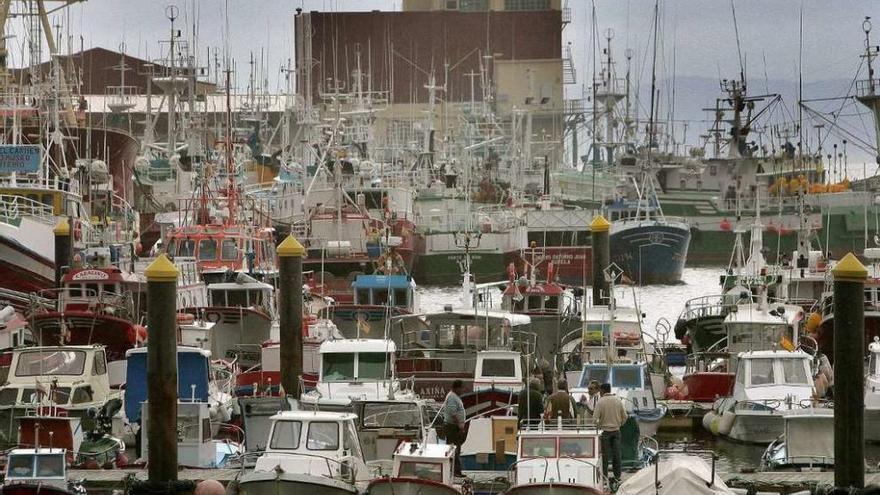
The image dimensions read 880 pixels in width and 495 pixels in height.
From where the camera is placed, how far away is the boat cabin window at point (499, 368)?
1405 inches

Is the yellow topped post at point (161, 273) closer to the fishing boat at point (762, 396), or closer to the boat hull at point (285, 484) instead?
the boat hull at point (285, 484)

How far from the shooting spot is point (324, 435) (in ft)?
90.0

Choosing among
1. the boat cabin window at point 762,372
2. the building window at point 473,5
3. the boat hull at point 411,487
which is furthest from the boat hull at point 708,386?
the building window at point 473,5

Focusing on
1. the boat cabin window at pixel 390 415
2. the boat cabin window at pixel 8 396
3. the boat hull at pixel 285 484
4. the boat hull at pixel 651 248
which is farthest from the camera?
the boat hull at pixel 651 248

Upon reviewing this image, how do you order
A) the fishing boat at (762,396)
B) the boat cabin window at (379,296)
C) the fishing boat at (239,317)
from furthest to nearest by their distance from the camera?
the boat cabin window at (379,296)
the fishing boat at (239,317)
the fishing boat at (762,396)

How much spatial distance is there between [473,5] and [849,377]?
115103 mm

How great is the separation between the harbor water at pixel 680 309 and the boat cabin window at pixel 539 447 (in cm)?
356

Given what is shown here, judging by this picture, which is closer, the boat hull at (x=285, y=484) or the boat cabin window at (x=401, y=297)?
the boat hull at (x=285, y=484)

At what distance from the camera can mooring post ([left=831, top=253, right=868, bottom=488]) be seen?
89.1 ft

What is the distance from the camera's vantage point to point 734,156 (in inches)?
4286

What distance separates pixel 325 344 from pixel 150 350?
19.3ft

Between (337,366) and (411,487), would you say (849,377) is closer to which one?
(411,487)

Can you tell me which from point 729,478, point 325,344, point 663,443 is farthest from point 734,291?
point 729,478

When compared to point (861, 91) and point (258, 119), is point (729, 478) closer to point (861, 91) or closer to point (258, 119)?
point (861, 91)
